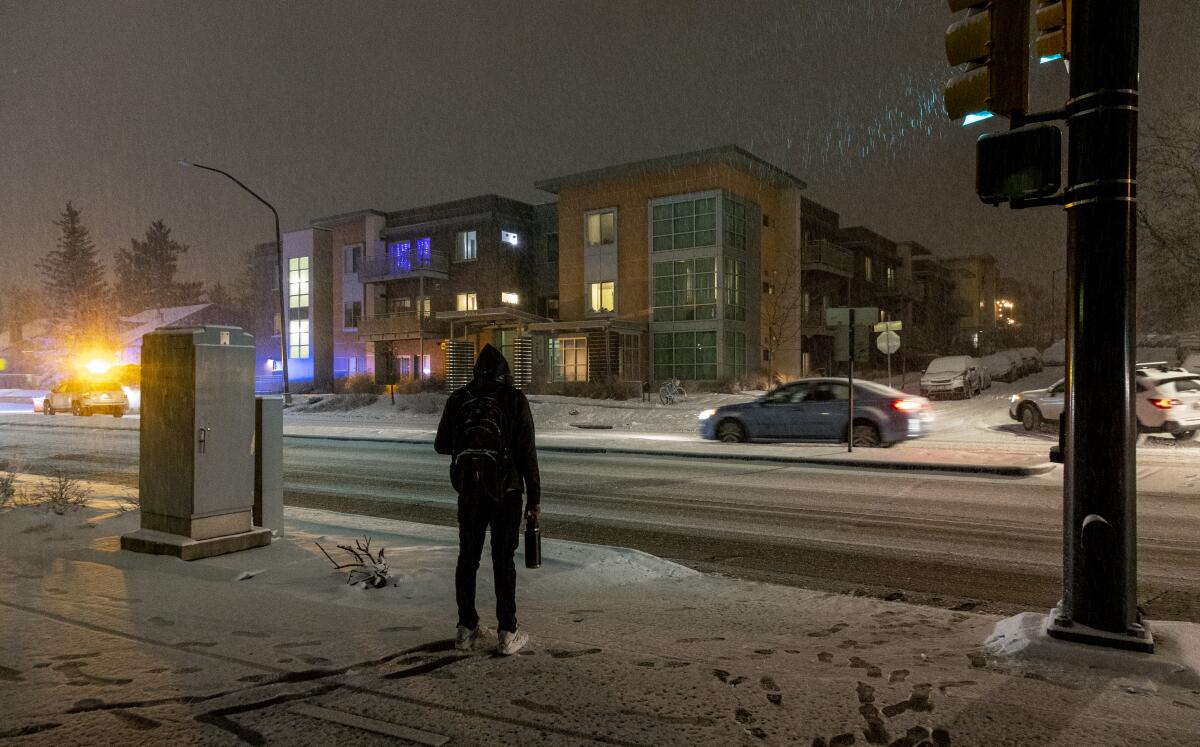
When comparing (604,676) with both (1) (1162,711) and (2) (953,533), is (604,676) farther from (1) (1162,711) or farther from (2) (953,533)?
(2) (953,533)

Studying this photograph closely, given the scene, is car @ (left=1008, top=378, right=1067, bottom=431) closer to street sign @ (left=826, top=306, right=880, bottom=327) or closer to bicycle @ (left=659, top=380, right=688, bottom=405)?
street sign @ (left=826, top=306, right=880, bottom=327)

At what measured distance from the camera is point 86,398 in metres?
34.1

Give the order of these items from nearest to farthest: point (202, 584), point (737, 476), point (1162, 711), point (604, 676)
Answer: point (1162, 711), point (604, 676), point (202, 584), point (737, 476)

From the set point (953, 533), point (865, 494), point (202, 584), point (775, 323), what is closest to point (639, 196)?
point (775, 323)

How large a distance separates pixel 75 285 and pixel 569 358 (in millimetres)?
77405

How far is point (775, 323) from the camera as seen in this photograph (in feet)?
133

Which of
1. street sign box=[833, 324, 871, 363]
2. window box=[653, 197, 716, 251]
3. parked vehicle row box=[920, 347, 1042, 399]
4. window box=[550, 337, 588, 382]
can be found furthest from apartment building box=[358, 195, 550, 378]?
street sign box=[833, 324, 871, 363]

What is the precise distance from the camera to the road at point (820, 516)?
680cm

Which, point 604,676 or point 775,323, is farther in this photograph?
point 775,323

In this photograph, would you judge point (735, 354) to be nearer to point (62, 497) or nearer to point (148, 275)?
point (62, 497)

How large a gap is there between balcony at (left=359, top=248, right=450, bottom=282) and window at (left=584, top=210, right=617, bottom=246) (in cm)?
954

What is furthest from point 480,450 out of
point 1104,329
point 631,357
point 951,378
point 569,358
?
point 569,358

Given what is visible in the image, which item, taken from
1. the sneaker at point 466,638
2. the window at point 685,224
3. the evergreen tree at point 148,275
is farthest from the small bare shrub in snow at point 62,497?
the evergreen tree at point 148,275

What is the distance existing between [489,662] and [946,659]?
8.17 feet
